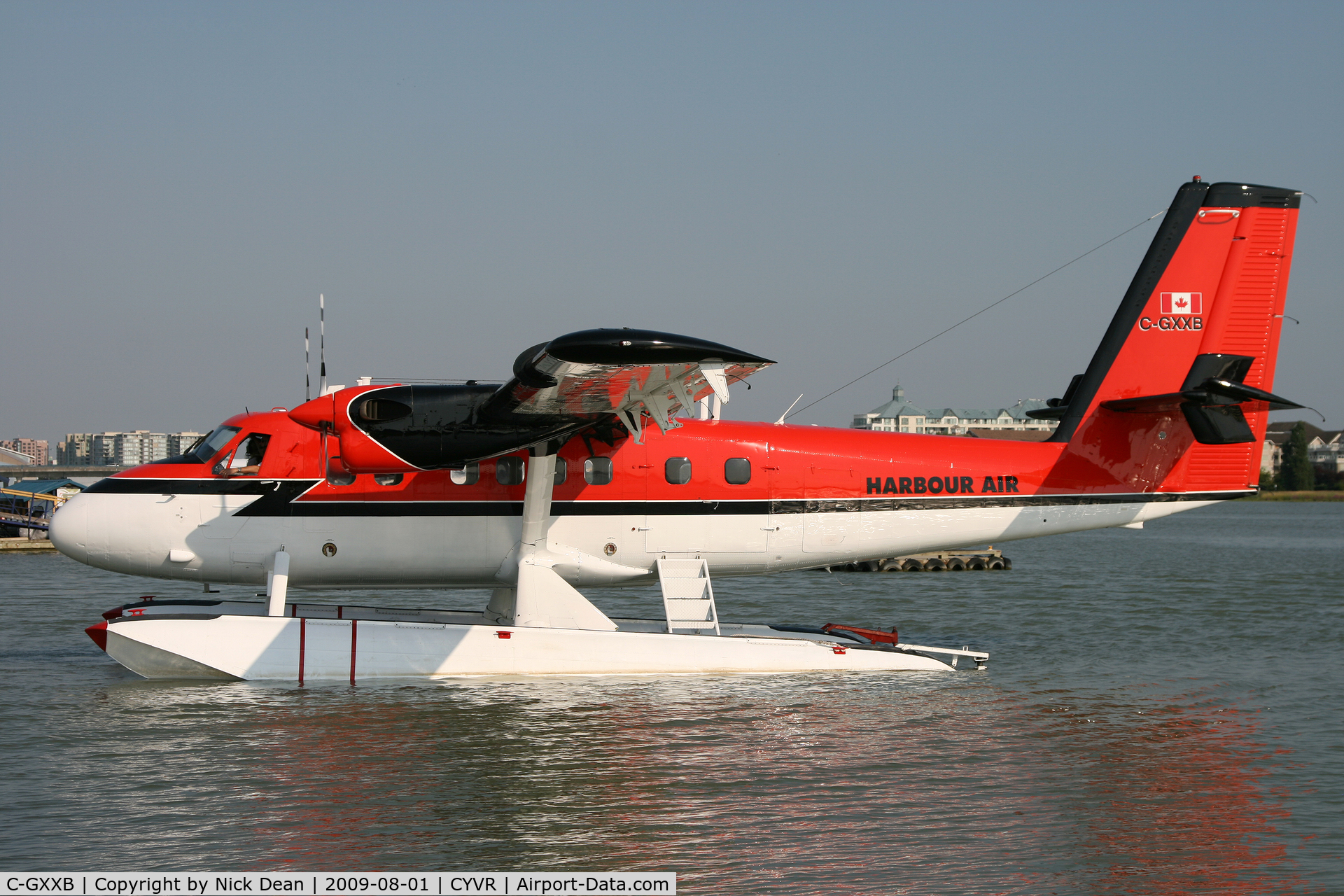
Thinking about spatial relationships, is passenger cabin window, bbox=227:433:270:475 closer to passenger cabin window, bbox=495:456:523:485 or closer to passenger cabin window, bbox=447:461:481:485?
passenger cabin window, bbox=447:461:481:485

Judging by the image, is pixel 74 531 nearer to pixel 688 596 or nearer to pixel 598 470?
pixel 598 470

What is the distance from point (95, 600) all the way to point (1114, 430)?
17.3 metres

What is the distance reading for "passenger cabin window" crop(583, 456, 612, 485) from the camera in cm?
1170

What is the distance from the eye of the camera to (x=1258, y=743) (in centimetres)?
885

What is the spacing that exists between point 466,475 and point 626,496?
173cm

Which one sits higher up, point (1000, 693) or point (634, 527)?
point (634, 527)

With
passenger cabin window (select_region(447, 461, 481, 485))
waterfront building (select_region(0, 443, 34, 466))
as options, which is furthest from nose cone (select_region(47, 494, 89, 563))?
waterfront building (select_region(0, 443, 34, 466))

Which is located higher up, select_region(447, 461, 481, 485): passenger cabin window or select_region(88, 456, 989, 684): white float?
select_region(447, 461, 481, 485): passenger cabin window

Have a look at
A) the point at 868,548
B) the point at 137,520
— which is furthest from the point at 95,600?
the point at 868,548

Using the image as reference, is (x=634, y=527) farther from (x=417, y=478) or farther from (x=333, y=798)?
(x=333, y=798)

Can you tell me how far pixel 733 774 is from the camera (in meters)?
7.82

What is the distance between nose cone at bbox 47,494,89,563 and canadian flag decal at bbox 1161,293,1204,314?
470 inches

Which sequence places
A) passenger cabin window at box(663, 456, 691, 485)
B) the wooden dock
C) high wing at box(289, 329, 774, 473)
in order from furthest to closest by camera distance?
the wooden dock < passenger cabin window at box(663, 456, 691, 485) < high wing at box(289, 329, 774, 473)

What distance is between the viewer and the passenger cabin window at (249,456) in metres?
11.5
